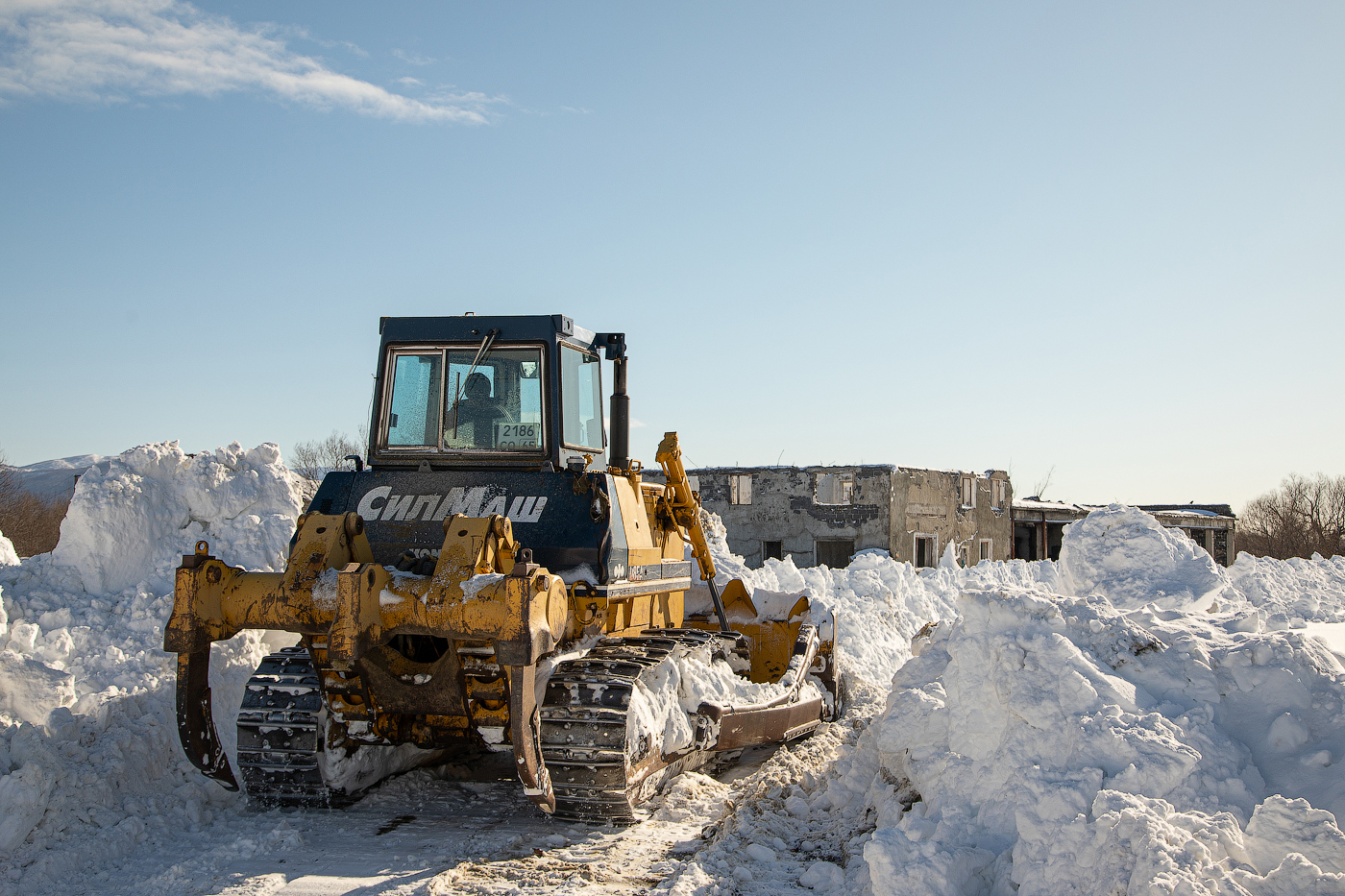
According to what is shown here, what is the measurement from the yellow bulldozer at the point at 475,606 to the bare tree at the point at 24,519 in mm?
29084

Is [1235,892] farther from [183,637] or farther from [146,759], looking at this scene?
[146,759]

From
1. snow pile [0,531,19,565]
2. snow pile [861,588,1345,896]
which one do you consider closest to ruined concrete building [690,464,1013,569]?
snow pile [0,531,19,565]

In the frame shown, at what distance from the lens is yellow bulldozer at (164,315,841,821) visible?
5527 millimetres

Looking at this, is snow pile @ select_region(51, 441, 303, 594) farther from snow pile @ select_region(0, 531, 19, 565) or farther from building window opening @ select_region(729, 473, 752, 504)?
building window opening @ select_region(729, 473, 752, 504)

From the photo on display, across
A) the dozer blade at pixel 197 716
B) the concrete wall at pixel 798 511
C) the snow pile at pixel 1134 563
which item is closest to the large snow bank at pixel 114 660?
the dozer blade at pixel 197 716

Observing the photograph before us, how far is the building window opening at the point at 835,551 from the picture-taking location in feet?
106

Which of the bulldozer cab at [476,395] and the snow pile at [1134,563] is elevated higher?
the bulldozer cab at [476,395]

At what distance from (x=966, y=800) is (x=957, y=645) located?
1.05 metres

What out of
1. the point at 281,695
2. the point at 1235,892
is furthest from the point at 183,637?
the point at 1235,892

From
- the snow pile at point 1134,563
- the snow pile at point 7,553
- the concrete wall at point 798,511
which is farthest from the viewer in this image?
the concrete wall at point 798,511

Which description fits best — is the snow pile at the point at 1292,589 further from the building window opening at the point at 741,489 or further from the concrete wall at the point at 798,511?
the building window opening at the point at 741,489

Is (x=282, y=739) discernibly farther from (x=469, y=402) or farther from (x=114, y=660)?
(x=114, y=660)

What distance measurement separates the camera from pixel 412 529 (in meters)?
6.75

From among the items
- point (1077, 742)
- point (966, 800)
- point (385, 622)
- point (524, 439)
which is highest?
point (524, 439)
